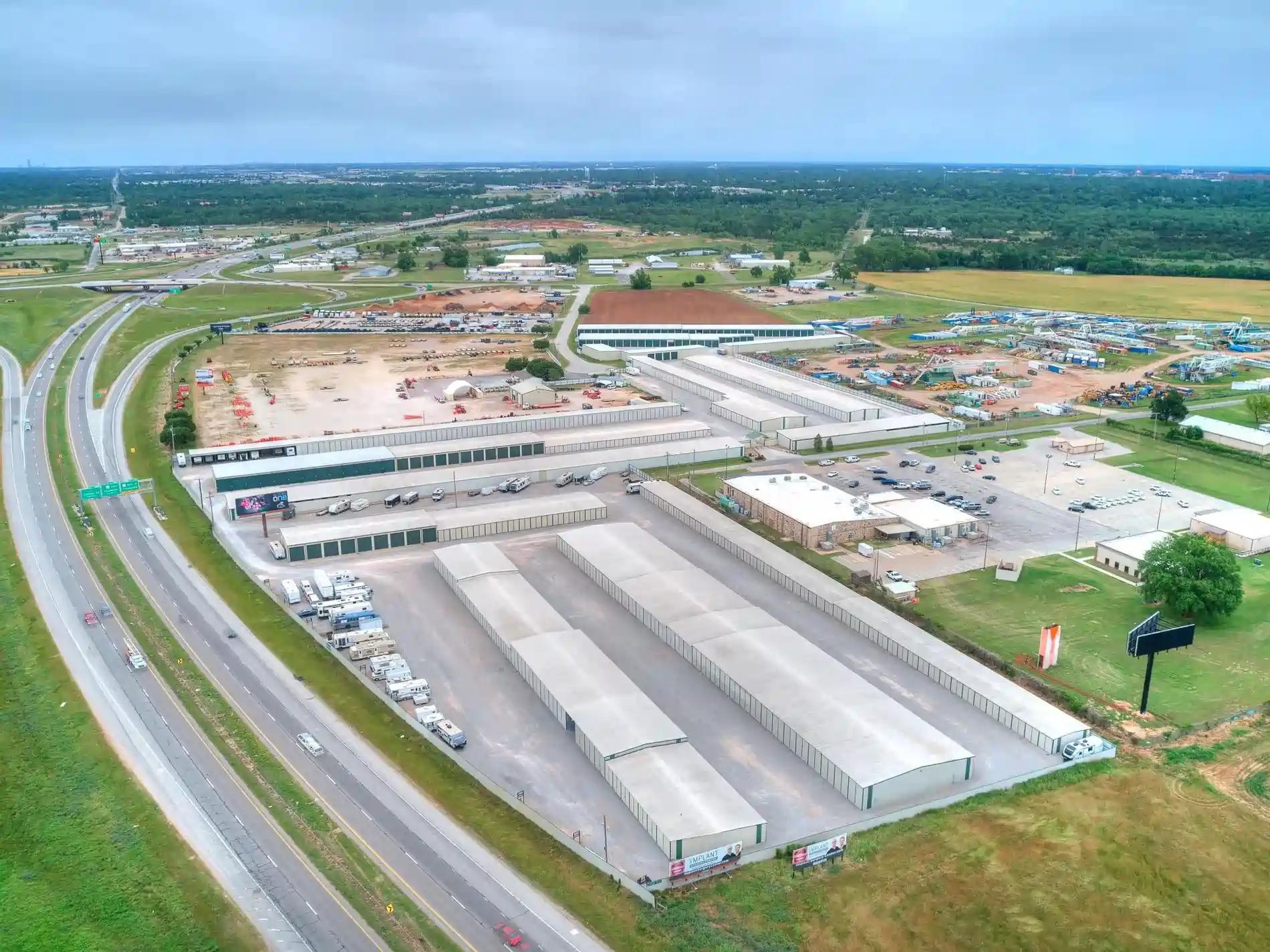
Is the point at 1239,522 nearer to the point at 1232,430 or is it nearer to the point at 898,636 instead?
the point at 1232,430

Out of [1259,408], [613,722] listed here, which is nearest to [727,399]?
[1259,408]

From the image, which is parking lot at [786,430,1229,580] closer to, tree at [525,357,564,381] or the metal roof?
the metal roof

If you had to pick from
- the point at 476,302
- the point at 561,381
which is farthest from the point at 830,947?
the point at 476,302

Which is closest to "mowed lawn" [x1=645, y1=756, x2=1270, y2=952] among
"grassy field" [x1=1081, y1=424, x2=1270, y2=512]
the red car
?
the red car

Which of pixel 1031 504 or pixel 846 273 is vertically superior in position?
pixel 846 273

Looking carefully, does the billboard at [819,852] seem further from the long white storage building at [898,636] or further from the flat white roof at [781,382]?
the flat white roof at [781,382]

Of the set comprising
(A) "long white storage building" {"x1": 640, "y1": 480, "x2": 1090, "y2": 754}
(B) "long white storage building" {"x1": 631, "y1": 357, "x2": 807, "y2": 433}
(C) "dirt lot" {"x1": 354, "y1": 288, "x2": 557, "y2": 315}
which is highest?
(C) "dirt lot" {"x1": 354, "y1": 288, "x2": 557, "y2": 315}

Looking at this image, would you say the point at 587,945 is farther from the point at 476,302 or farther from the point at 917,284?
the point at 917,284
